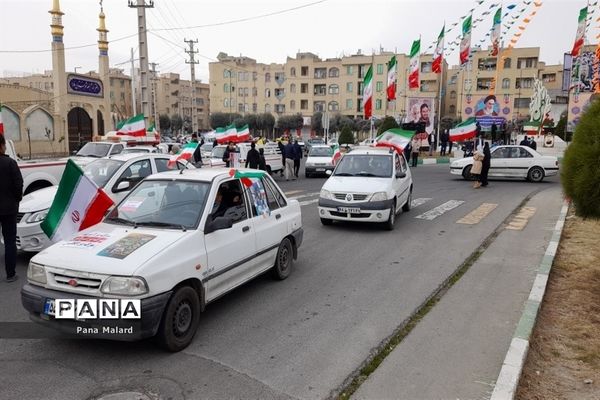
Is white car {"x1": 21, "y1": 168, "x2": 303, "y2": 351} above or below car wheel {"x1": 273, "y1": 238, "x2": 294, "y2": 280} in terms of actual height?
above

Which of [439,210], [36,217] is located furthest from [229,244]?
[439,210]

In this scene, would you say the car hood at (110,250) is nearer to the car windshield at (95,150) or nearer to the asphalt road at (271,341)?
the asphalt road at (271,341)

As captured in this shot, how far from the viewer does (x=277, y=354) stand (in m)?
4.45

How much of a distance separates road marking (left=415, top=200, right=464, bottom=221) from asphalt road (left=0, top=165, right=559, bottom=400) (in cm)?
308

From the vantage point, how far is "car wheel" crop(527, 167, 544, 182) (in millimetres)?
20750

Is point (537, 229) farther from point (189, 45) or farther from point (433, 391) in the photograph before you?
point (189, 45)

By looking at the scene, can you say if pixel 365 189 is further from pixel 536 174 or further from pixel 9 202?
pixel 536 174

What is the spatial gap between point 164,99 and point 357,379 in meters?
110

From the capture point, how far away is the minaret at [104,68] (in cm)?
3600

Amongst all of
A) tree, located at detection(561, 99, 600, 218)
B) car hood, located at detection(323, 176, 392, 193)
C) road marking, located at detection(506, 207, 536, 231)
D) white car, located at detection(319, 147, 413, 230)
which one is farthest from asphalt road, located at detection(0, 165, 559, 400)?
road marking, located at detection(506, 207, 536, 231)

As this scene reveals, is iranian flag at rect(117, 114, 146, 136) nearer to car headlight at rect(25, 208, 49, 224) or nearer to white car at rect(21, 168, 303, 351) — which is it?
car headlight at rect(25, 208, 49, 224)

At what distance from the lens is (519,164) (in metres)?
20.8

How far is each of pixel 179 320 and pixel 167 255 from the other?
666mm

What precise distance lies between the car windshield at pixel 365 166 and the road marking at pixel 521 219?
3.19m
